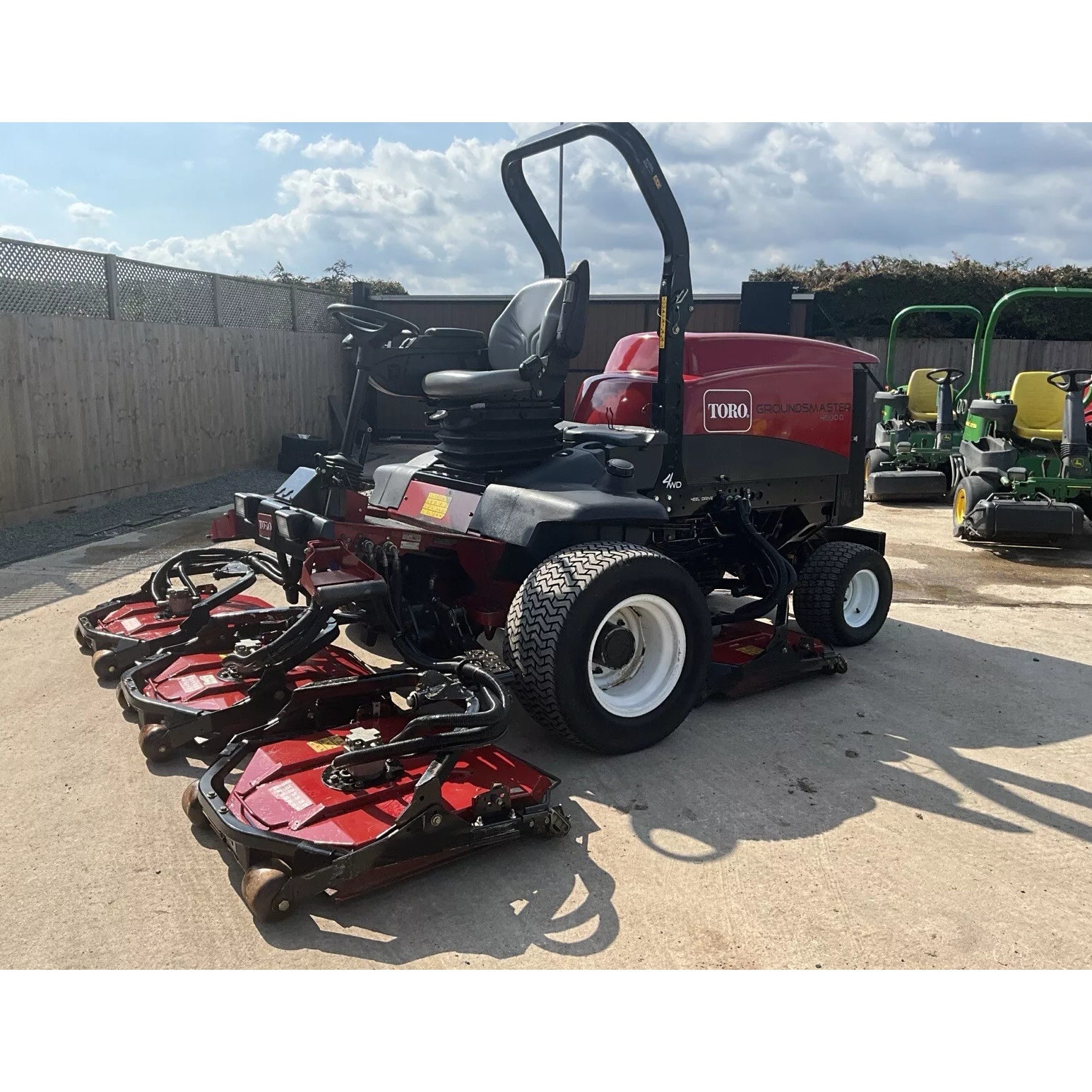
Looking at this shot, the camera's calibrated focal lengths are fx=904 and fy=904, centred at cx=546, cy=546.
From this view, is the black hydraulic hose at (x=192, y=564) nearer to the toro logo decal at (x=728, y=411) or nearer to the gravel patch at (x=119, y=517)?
the gravel patch at (x=119, y=517)

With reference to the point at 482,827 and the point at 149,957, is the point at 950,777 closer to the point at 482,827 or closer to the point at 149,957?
the point at 482,827

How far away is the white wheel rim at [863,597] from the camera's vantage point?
16.6 feet

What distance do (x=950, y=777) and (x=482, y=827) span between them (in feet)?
6.11

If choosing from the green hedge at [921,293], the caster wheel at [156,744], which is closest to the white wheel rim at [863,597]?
the caster wheel at [156,744]

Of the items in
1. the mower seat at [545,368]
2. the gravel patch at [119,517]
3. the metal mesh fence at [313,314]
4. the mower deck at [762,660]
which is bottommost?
the gravel patch at [119,517]

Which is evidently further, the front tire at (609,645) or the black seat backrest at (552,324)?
the black seat backrest at (552,324)

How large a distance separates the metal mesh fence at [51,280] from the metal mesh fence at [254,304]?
2225mm

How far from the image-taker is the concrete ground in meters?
2.36

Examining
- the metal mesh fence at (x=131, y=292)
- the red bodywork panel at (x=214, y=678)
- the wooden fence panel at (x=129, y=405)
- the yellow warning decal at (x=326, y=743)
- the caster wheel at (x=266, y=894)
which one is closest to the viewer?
the caster wheel at (x=266, y=894)

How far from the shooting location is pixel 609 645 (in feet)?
11.7

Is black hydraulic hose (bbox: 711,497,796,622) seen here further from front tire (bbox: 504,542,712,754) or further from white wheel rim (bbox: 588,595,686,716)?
white wheel rim (bbox: 588,595,686,716)
